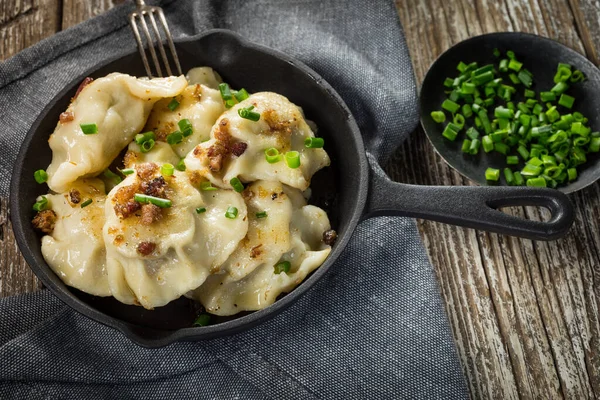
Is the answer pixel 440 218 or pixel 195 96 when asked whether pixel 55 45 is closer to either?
pixel 195 96

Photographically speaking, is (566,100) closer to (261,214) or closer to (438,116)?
(438,116)

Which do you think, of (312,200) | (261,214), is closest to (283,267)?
(261,214)

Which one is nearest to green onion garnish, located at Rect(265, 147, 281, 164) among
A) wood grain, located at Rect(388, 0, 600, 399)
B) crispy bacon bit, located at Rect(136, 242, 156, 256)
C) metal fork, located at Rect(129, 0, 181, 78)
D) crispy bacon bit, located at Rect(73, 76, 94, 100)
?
crispy bacon bit, located at Rect(136, 242, 156, 256)

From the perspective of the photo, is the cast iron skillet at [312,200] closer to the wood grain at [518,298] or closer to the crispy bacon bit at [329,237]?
the crispy bacon bit at [329,237]

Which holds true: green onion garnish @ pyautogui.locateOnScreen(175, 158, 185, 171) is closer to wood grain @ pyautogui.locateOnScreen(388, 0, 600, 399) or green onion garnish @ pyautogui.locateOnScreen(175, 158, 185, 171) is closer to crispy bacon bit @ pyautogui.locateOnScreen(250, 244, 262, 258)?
crispy bacon bit @ pyautogui.locateOnScreen(250, 244, 262, 258)

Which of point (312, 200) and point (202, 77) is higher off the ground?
point (202, 77)

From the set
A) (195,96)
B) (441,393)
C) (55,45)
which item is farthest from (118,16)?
(441,393)

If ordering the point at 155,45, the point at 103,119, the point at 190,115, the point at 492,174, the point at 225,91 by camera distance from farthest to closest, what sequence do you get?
the point at 492,174 < the point at 155,45 < the point at 225,91 < the point at 190,115 < the point at 103,119
